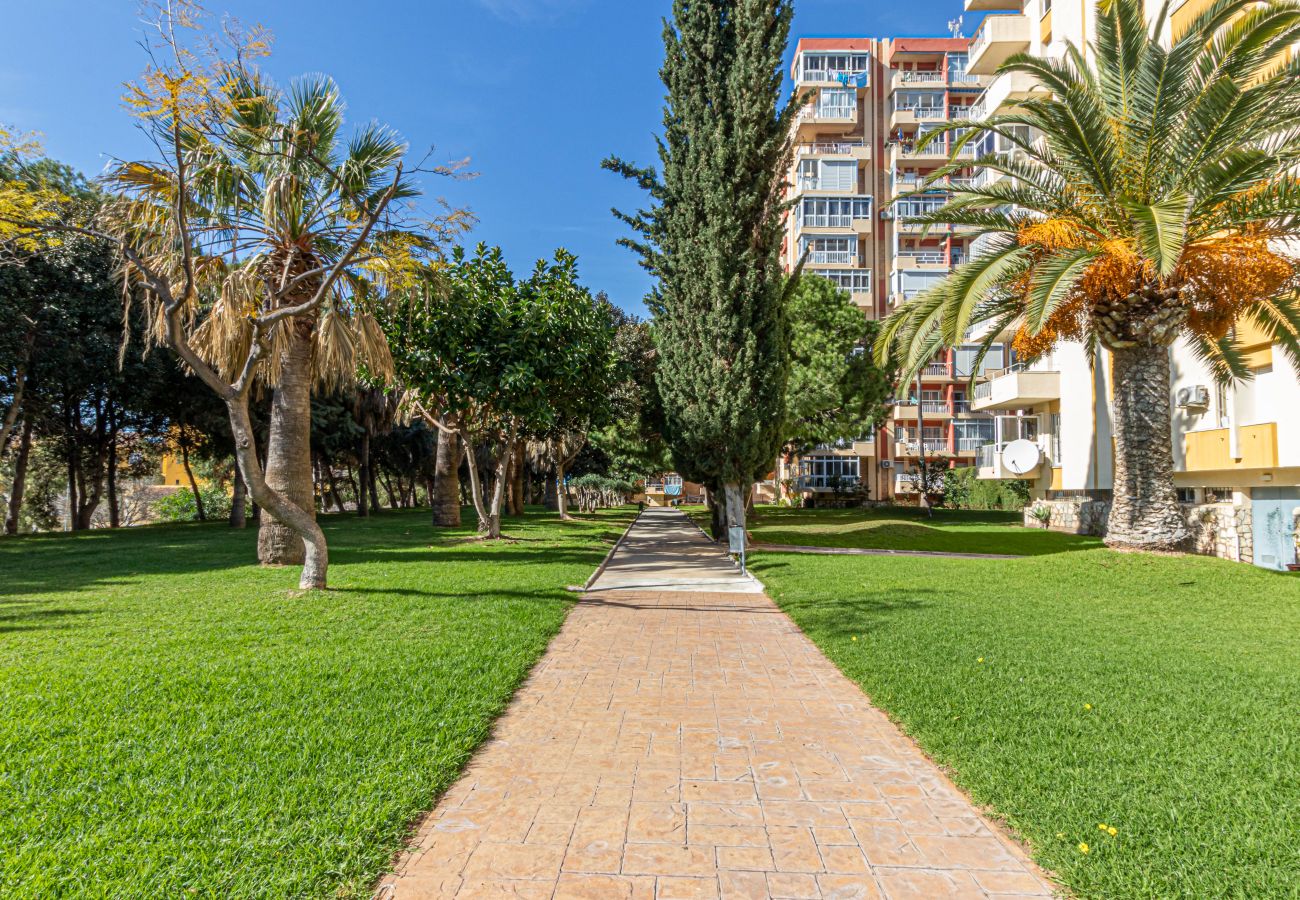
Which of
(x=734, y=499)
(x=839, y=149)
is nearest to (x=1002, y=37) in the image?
(x=734, y=499)

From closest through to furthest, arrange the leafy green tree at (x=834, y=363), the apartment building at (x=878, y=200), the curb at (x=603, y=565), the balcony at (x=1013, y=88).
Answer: the curb at (x=603, y=565) → the balcony at (x=1013, y=88) → the leafy green tree at (x=834, y=363) → the apartment building at (x=878, y=200)

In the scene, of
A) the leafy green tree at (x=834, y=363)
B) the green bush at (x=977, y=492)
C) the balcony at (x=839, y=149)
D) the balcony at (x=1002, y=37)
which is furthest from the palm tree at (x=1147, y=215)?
the balcony at (x=839, y=149)

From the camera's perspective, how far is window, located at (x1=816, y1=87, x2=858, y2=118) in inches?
1742

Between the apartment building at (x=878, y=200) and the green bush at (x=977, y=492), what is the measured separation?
2.94 metres

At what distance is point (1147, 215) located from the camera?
988 cm

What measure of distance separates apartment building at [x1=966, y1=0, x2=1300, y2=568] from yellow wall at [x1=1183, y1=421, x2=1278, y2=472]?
0.08 ft

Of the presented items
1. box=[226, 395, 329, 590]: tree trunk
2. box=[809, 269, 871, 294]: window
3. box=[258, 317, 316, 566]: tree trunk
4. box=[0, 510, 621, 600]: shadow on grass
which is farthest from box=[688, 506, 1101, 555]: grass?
box=[809, 269, 871, 294]: window

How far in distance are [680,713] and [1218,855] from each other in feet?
10.0

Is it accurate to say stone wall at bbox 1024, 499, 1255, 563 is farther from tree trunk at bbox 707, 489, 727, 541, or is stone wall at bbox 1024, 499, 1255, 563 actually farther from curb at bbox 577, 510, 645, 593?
curb at bbox 577, 510, 645, 593

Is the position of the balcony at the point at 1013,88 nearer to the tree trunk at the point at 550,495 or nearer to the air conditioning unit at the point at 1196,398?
the air conditioning unit at the point at 1196,398

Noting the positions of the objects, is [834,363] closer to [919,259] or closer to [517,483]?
[517,483]

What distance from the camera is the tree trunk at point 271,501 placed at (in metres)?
8.70

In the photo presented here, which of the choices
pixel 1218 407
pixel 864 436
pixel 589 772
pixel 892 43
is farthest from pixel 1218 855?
pixel 892 43

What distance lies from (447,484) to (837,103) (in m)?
35.5
